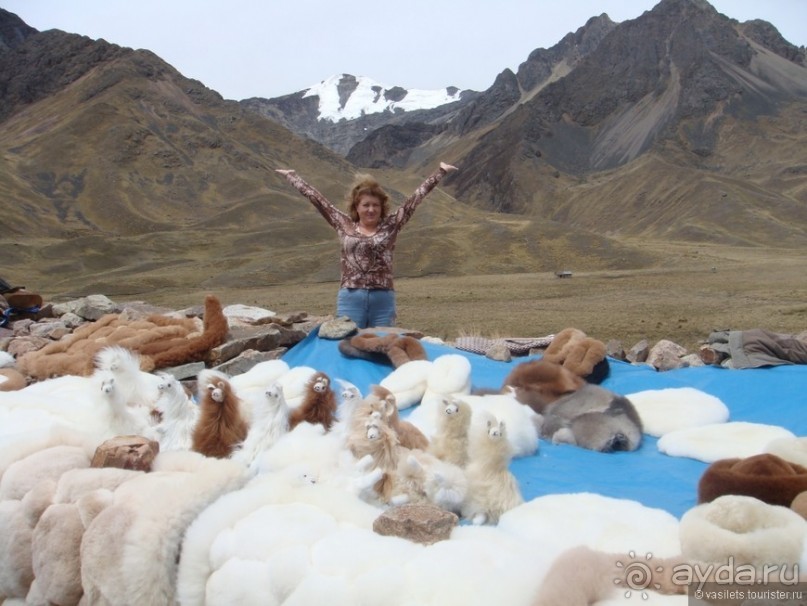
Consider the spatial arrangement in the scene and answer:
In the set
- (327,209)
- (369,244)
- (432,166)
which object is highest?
(432,166)

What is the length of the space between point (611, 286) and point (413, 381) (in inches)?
745

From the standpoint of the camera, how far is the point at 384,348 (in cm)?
585

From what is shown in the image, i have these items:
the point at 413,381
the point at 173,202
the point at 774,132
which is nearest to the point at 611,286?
the point at 413,381

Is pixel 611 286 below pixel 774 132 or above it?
below

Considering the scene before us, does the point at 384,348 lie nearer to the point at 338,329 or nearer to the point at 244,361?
the point at 338,329

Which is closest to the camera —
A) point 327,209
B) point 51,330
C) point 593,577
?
point 593,577

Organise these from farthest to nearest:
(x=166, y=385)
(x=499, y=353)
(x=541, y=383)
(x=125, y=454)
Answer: (x=499, y=353) → (x=541, y=383) → (x=166, y=385) → (x=125, y=454)

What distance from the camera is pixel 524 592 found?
208cm

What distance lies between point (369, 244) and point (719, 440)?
3.15m

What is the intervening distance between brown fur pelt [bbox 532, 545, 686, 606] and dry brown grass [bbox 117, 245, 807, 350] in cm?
668

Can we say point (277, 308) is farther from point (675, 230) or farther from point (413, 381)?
point (675, 230)

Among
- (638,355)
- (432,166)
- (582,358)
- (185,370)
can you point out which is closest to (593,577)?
(582,358)

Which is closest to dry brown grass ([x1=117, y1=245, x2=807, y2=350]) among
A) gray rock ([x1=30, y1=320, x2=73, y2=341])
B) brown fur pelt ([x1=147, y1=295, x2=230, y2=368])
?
brown fur pelt ([x1=147, y1=295, x2=230, y2=368])

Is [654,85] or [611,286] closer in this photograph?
[611,286]
